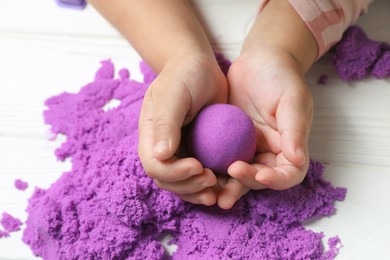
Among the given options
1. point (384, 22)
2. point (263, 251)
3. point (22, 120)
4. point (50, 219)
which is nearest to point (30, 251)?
point (50, 219)

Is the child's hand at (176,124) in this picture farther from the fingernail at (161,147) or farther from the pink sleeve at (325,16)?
the pink sleeve at (325,16)

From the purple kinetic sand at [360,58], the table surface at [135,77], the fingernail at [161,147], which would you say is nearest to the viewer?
the fingernail at [161,147]

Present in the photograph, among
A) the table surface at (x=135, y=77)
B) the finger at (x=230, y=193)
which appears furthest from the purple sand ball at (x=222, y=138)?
the table surface at (x=135, y=77)

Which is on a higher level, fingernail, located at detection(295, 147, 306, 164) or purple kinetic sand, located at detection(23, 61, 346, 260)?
fingernail, located at detection(295, 147, 306, 164)

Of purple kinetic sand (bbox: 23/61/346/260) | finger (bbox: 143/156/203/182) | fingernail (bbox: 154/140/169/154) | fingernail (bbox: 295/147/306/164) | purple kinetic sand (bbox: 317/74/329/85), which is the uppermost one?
fingernail (bbox: 154/140/169/154)

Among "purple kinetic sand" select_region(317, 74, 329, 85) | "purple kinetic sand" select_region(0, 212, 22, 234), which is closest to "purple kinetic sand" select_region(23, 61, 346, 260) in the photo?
"purple kinetic sand" select_region(0, 212, 22, 234)

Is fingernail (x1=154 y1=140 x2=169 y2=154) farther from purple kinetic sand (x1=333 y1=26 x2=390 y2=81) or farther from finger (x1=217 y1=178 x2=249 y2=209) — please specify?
purple kinetic sand (x1=333 y1=26 x2=390 y2=81)

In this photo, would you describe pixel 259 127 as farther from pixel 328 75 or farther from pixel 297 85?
pixel 328 75
